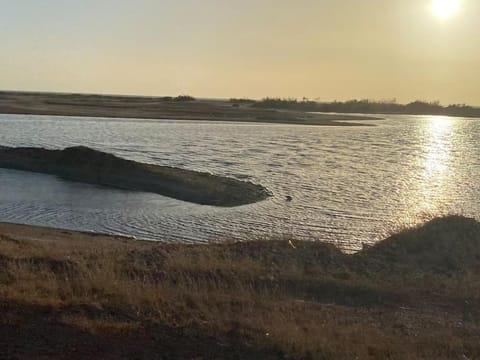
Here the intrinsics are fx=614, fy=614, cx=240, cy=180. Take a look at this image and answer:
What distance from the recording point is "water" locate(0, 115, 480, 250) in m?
22.3

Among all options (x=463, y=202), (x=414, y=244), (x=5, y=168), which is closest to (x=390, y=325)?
(x=414, y=244)

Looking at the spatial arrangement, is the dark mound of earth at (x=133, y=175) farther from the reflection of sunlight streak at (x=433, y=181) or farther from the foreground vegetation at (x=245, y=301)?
the foreground vegetation at (x=245, y=301)

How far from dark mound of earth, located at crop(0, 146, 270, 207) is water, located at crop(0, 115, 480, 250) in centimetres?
113

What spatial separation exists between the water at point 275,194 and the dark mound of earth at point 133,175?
44.4 inches

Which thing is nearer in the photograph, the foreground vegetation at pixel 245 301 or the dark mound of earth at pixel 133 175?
the foreground vegetation at pixel 245 301

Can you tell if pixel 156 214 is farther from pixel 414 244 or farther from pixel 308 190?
pixel 414 244

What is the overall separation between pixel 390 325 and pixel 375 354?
200 cm

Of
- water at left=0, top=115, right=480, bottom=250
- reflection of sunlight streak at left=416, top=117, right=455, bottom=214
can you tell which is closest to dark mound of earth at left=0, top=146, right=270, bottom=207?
water at left=0, top=115, right=480, bottom=250

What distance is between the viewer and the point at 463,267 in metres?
14.9

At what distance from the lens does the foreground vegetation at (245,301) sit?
7141 millimetres

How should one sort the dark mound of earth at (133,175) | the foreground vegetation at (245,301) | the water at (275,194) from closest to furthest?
the foreground vegetation at (245,301) < the water at (275,194) < the dark mound of earth at (133,175)

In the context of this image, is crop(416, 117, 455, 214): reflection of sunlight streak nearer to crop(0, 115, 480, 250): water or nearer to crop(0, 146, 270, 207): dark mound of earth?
crop(0, 115, 480, 250): water

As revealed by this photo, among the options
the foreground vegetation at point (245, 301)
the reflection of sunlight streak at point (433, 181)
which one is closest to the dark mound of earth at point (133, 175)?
the reflection of sunlight streak at point (433, 181)

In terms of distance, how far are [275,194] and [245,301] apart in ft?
65.8
